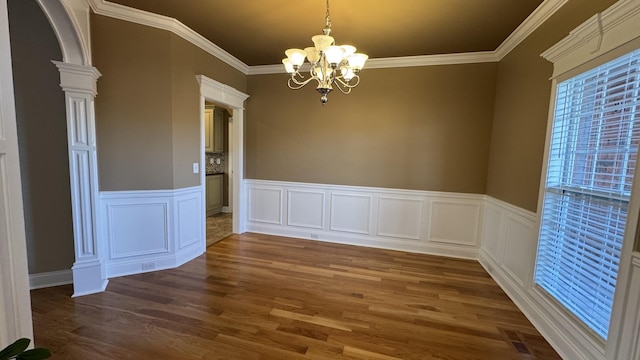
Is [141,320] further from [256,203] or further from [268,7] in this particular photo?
[268,7]

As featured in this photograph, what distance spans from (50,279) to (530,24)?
542 centimetres

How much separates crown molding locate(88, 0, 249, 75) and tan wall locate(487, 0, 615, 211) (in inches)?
143

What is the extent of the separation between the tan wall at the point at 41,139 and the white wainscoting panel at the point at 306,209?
8.93ft

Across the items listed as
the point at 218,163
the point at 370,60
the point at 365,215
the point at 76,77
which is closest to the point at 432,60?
the point at 370,60

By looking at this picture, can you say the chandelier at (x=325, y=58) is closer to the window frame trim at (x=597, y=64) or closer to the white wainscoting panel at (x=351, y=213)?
the window frame trim at (x=597, y=64)

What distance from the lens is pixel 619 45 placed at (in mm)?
1637

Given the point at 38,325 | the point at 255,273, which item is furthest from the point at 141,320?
the point at 255,273

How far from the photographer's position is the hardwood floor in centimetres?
197

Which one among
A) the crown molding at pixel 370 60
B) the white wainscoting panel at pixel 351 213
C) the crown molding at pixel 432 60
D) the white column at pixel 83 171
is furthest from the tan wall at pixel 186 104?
the crown molding at pixel 432 60

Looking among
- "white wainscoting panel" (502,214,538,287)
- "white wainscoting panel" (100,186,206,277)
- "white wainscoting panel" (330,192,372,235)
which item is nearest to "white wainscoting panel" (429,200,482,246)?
"white wainscoting panel" (502,214,538,287)

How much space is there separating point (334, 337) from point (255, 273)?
136 cm

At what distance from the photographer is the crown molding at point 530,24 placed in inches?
Result: 90.7

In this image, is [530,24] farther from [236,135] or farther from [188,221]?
[188,221]

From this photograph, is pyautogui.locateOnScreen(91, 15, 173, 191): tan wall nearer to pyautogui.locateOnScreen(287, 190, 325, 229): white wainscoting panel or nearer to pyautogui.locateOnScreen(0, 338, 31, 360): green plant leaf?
pyautogui.locateOnScreen(287, 190, 325, 229): white wainscoting panel
